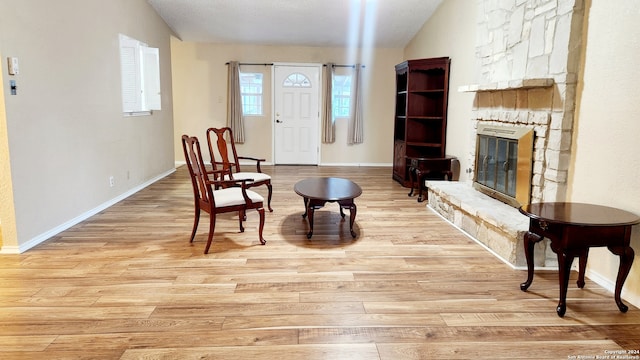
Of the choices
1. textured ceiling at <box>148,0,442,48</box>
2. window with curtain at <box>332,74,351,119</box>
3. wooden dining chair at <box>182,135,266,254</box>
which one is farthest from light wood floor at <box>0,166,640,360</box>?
window with curtain at <box>332,74,351,119</box>

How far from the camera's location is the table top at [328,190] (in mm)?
3688

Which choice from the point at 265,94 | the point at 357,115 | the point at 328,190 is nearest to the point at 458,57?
the point at 357,115

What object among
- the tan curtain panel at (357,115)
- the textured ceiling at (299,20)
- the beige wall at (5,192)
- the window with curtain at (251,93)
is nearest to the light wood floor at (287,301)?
the beige wall at (5,192)

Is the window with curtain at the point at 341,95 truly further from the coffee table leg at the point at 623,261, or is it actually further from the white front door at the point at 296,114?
the coffee table leg at the point at 623,261

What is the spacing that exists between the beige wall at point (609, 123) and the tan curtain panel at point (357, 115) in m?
5.56

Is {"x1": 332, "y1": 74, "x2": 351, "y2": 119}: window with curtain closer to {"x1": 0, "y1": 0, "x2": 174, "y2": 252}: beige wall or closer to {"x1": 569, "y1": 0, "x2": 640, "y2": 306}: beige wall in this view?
{"x1": 0, "y1": 0, "x2": 174, "y2": 252}: beige wall

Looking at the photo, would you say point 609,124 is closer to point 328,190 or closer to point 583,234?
point 583,234

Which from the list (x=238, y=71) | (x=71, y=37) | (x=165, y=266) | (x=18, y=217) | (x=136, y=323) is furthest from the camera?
(x=238, y=71)

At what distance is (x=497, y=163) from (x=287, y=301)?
101 inches

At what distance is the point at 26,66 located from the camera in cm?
339

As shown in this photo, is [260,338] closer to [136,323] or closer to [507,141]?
[136,323]

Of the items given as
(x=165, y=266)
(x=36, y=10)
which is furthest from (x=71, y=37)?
(x=165, y=266)

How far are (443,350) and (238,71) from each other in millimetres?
7132

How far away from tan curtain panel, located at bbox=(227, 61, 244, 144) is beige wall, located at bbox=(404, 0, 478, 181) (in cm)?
379
